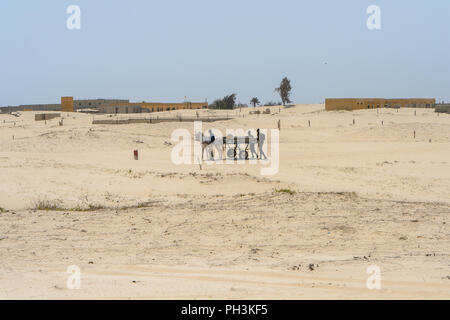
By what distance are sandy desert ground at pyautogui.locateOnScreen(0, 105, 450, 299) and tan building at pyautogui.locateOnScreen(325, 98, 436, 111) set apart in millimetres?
41717

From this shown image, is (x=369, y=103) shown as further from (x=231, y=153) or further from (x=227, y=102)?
(x=231, y=153)

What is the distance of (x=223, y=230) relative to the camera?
10.3m

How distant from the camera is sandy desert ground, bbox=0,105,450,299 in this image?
21.7 feet

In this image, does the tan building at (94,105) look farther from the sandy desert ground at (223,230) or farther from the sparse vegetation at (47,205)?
the sparse vegetation at (47,205)

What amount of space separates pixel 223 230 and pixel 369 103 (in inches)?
2371

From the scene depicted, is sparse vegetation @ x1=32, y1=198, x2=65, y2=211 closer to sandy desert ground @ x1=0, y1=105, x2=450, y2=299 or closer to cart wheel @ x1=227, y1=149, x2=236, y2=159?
sandy desert ground @ x1=0, y1=105, x2=450, y2=299

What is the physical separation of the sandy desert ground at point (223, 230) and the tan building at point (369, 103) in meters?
41.7

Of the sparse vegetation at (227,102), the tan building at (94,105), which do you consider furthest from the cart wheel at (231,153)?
the sparse vegetation at (227,102)

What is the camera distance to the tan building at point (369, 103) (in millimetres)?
62719

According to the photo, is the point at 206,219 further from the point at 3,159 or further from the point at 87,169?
the point at 3,159

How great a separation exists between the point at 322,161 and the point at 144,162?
7.19 meters
